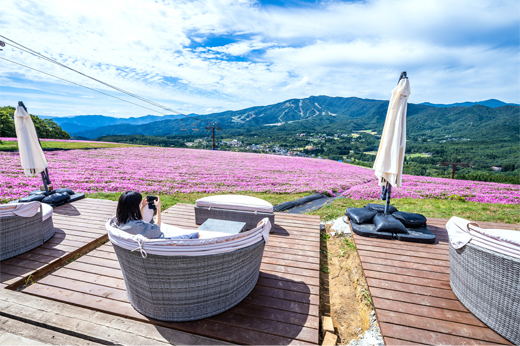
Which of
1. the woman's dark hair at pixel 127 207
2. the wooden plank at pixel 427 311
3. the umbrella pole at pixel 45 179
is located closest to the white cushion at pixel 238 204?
the woman's dark hair at pixel 127 207

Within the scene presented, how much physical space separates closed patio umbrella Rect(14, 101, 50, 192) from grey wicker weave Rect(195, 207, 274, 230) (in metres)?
4.24

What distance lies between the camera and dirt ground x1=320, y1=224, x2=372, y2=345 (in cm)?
292

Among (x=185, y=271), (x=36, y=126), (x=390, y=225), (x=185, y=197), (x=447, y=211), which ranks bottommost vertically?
(x=447, y=211)

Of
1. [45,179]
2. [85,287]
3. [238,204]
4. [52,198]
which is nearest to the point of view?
[85,287]

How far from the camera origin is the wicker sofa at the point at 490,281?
234cm

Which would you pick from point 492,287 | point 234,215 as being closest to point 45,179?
point 234,215

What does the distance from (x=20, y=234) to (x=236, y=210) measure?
3.79 m

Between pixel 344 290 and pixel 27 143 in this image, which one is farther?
pixel 27 143

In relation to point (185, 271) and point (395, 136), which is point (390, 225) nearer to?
point (395, 136)

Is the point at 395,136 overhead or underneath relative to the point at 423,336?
overhead

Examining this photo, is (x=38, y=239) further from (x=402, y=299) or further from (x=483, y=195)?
(x=483, y=195)

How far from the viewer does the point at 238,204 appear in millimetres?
5016

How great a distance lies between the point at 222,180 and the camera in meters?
12.4

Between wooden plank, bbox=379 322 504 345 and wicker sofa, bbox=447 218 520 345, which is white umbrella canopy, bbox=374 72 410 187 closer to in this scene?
wicker sofa, bbox=447 218 520 345
